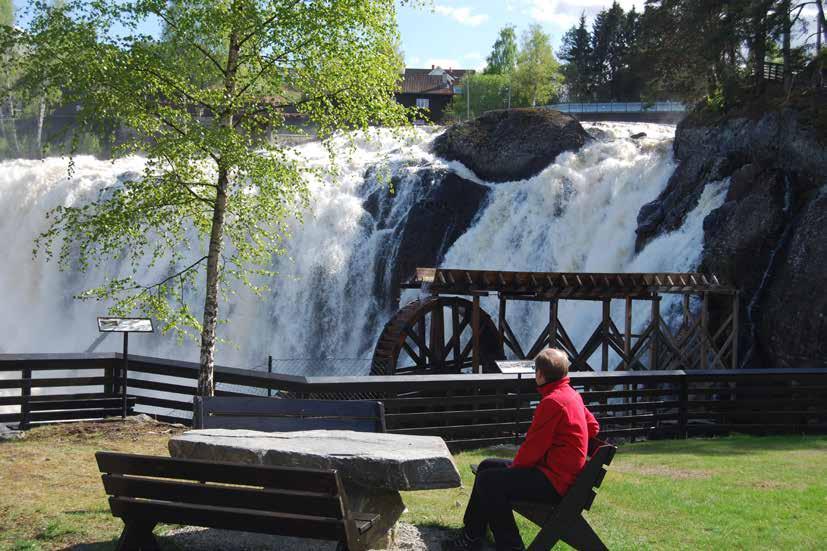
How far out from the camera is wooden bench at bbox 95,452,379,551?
4.97m

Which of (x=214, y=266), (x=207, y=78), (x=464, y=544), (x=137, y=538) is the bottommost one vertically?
(x=464, y=544)

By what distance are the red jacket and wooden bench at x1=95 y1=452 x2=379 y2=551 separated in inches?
40.7

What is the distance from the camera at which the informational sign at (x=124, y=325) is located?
1141 cm

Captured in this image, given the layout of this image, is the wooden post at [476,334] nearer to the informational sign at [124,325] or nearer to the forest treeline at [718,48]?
the informational sign at [124,325]

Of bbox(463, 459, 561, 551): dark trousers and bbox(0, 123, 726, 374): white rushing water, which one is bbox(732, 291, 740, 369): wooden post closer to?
bbox(0, 123, 726, 374): white rushing water

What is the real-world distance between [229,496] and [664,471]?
237 inches

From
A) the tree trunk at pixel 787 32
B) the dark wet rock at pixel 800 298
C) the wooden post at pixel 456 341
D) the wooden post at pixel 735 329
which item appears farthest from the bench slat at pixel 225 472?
the tree trunk at pixel 787 32

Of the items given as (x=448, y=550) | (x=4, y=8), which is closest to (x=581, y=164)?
(x=448, y=550)

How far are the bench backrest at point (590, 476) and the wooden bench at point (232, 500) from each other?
115cm

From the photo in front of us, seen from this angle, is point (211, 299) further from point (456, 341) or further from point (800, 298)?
point (800, 298)

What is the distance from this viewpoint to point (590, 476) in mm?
5465

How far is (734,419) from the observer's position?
→ 1545 cm

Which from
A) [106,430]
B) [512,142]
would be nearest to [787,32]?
[512,142]

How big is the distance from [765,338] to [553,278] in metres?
5.35
